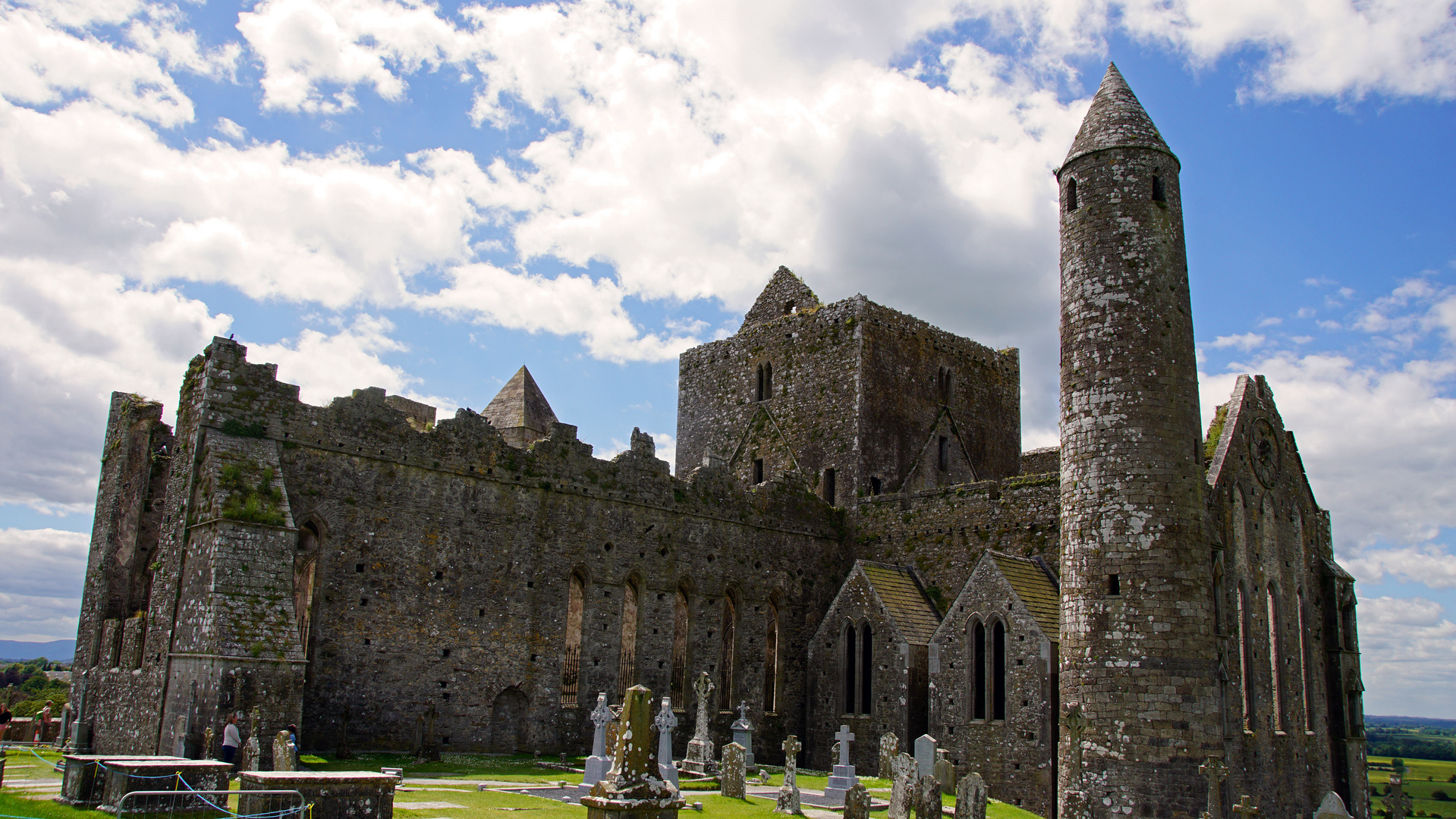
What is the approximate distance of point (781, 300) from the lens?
115 ft

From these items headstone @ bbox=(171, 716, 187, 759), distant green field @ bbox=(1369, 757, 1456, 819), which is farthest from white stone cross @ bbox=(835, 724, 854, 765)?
distant green field @ bbox=(1369, 757, 1456, 819)

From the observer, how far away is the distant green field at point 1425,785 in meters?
74.9

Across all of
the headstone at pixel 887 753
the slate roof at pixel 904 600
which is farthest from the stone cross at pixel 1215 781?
the slate roof at pixel 904 600

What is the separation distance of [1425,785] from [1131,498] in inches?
3785

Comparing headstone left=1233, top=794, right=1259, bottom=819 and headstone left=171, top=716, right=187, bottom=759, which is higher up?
headstone left=171, top=716, right=187, bottom=759

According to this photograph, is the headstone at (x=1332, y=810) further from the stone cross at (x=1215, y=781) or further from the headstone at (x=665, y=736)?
the headstone at (x=665, y=736)

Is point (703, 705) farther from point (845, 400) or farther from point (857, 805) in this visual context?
point (845, 400)

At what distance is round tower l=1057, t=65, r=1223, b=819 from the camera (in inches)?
686

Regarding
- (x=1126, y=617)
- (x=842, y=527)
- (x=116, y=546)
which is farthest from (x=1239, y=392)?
(x=116, y=546)

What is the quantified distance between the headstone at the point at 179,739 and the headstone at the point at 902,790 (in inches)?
430

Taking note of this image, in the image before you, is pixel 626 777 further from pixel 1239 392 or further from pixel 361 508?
pixel 1239 392

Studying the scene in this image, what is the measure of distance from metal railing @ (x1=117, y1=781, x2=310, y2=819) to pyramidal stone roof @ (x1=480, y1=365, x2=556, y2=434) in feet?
73.9

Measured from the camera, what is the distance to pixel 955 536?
1054 inches

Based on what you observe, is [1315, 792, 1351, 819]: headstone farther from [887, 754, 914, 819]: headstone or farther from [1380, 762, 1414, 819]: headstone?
[887, 754, 914, 819]: headstone
